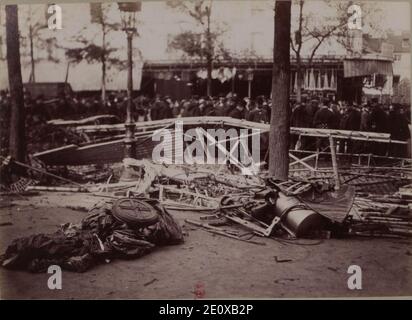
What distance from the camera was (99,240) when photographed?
4.60 metres

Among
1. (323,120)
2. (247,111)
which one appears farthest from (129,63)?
(323,120)

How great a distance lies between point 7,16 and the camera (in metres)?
4.88

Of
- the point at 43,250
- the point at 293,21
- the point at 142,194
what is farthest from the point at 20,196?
the point at 293,21

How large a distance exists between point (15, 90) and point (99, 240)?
1765 mm

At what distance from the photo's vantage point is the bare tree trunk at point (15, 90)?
4.91m

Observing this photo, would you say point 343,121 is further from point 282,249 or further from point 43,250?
point 43,250

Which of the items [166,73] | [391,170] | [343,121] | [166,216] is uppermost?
[166,73]

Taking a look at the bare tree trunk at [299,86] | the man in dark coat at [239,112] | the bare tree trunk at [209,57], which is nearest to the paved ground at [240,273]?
the man in dark coat at [239,112]

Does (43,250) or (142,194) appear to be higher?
(142,194)

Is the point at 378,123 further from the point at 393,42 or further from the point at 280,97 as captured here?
the point at 280,97

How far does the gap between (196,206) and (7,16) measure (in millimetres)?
2639

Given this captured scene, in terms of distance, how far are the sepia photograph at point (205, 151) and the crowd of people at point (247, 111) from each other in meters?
0.01

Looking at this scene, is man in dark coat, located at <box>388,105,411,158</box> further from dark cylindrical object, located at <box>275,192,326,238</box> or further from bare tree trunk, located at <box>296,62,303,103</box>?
dark cylindrical object, located at <box>275,192,326,238</box>

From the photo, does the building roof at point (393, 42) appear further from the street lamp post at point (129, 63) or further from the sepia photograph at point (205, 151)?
the street lamp post at point (129, 63)
